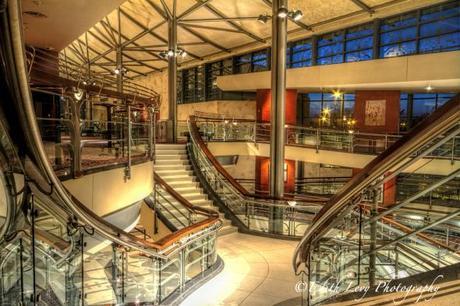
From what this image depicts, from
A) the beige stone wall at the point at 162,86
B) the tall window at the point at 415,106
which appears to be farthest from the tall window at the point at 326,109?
the beige stone wall at the point at 162,86

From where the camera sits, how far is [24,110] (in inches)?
74.4

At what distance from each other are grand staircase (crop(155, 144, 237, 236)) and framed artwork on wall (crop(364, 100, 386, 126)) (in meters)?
7.77

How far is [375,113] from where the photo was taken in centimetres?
1396

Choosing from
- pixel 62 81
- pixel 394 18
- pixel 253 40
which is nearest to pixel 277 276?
pixel 62 81

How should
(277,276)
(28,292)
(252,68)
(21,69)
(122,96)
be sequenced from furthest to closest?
(252,68) < (277,276) < (122,96) < (28,292) < (21,69)

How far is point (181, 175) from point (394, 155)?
8.92 metres

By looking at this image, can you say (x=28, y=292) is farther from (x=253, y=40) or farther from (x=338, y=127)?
(x=253, y=40)

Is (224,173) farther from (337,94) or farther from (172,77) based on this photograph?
(337,94)

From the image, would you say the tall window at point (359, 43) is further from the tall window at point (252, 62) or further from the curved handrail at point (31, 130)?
the curved handrail at point (31, 130)

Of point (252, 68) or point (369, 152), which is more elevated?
point (252, 68)

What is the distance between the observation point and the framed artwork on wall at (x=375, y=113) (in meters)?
13.8

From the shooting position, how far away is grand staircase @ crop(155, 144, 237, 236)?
378 inches

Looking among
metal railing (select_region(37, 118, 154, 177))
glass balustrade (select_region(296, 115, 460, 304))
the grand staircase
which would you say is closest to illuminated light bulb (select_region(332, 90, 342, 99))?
the grand staircase

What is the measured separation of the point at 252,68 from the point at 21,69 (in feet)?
60.0
